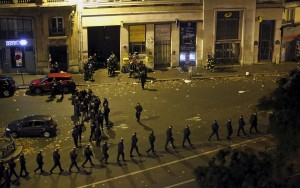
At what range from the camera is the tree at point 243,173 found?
46.9ft

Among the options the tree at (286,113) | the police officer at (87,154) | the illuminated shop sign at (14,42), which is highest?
the illuminated shop sign at (14,42)

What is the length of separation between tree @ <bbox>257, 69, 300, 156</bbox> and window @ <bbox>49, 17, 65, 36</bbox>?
105 ft

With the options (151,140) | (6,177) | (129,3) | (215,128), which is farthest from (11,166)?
(129,3)

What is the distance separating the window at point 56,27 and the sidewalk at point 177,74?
4.09 meters

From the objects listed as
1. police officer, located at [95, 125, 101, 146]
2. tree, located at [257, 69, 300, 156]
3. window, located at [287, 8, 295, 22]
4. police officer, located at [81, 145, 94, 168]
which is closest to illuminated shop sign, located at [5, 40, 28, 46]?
police officer, located at [95, 125, 101, 146]

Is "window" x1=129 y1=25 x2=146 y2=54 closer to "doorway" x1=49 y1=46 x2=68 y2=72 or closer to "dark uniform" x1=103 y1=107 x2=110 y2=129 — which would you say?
"doorway" x1=49 y1=46 x2=68 y2=72

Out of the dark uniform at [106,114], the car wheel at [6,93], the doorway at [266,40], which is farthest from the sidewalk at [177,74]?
the dark uniform at [106,114]

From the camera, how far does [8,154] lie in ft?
87.8

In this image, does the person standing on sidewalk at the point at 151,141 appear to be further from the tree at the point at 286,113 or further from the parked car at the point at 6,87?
the parked car at the point at 6,87

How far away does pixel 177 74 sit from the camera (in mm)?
44469

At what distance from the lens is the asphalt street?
78.4 ft

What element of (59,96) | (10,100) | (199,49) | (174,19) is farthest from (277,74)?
(10,100)

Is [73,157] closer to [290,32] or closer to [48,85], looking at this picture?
[48,85]

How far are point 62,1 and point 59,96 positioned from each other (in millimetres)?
10237
